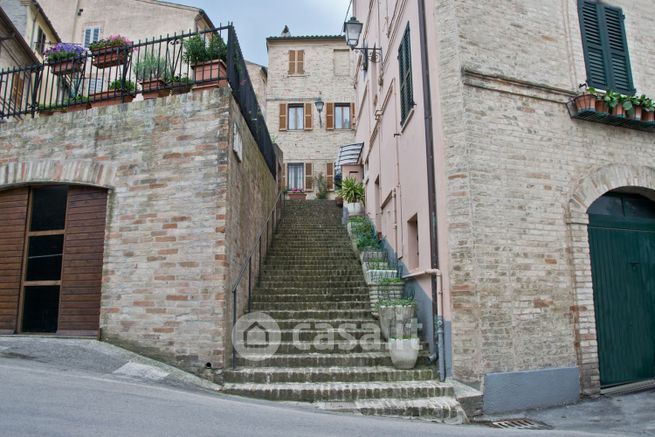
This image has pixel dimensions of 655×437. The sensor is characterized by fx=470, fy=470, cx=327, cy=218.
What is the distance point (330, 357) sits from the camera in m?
6.50

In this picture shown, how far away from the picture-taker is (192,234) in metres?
6.26

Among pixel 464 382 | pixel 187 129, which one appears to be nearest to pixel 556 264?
pixel 464 382

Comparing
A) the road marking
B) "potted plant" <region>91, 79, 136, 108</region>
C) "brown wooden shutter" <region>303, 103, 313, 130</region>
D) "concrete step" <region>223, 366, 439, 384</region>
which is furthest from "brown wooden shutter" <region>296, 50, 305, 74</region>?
the road marking

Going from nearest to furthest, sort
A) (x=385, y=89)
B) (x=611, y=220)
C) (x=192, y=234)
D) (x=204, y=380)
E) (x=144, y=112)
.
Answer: (x=204, y=380) → (x=192, y=234) → (x=144, y=112) → (x=611, y=220) → (x=385, y=89)

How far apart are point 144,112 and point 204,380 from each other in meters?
3.82

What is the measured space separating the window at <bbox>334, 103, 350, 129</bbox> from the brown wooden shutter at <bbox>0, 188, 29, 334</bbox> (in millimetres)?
16759

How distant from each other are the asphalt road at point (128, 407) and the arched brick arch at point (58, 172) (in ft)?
7.56

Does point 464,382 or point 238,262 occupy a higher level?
point 238,262

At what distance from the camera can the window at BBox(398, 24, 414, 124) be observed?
326 inches

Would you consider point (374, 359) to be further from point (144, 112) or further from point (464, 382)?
point (144, 112)

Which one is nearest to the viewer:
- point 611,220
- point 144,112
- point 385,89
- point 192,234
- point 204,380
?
point 204,380

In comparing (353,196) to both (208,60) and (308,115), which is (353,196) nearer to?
(208,60)

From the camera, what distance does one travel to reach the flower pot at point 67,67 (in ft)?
25.8

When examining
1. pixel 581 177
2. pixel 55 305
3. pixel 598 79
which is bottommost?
pixel 55 305
